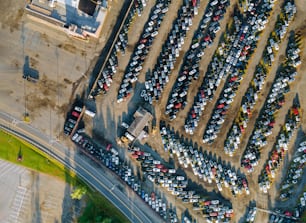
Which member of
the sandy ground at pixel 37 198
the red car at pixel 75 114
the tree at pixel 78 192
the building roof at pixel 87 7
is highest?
the building roof at pixel 87 7

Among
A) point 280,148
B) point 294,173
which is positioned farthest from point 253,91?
point 294,173

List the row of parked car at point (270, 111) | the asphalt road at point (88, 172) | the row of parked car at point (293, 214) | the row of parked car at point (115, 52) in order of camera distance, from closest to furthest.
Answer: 1. the row of parked car at point (270, 111)
2. the row of parked car at point (293, 214)
3. the row of parked car at point (115, 52)
4. the asphalt road at point (88, 172)

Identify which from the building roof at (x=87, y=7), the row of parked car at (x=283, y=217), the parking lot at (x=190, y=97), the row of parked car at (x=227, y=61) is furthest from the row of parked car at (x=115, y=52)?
the row of parked car at (x=283, y=217)

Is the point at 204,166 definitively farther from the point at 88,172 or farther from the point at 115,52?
the point at 115,52

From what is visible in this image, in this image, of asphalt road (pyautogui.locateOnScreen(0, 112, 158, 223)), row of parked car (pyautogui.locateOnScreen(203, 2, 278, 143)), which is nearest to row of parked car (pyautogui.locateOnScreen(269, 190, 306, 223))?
row of parked car (pyautogui.locateOnScreen(203, 2, 278, 143))

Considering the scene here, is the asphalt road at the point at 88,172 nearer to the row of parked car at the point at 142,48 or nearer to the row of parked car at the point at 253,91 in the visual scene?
the row of parked car at the point at 142,48

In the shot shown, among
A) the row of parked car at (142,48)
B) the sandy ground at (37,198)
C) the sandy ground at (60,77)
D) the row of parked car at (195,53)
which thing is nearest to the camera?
the row of parked car at (195,53)
